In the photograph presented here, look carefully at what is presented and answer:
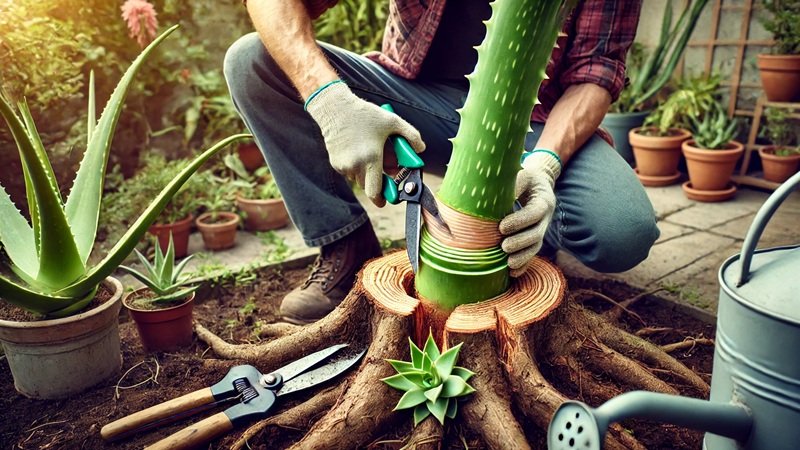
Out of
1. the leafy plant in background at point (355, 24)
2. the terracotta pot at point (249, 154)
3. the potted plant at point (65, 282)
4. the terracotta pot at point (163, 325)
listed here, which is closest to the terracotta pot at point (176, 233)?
the terracotta pot at point (249, 154)

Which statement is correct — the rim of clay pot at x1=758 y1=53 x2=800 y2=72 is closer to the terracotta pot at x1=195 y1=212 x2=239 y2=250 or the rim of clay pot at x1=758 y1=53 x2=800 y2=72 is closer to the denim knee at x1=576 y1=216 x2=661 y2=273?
the denim knee at x1=576 y1=216 x2=661 y2=273

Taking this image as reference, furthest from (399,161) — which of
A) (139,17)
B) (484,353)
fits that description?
(139,17)

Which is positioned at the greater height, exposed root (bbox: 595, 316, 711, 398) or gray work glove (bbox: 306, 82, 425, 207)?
gray work glove (bbox: 306, 82, 425, 207)

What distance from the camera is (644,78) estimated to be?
4648 mm

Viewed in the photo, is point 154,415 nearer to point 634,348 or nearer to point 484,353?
point 484,353

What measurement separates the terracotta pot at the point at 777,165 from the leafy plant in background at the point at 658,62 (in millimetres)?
940

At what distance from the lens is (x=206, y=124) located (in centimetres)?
441

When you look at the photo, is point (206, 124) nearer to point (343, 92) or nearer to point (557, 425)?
point (343, 92)

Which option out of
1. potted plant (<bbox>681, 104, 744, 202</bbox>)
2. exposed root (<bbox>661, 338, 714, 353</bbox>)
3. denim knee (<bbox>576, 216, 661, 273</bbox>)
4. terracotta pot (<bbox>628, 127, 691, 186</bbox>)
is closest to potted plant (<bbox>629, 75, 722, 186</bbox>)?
terracotta pot (<bbox>628, 127, 691, 186</bbox>)

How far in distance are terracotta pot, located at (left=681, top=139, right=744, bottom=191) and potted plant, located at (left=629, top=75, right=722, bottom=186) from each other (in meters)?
0.23

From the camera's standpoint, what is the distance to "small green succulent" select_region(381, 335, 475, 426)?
54.8 inches

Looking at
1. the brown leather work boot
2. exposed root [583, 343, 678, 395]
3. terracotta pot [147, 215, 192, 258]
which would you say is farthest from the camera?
terracotta pot [147, 215, 192, 258]

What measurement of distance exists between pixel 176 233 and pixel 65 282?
1.55 metres

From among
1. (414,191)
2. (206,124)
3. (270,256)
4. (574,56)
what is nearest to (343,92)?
(414,191)
